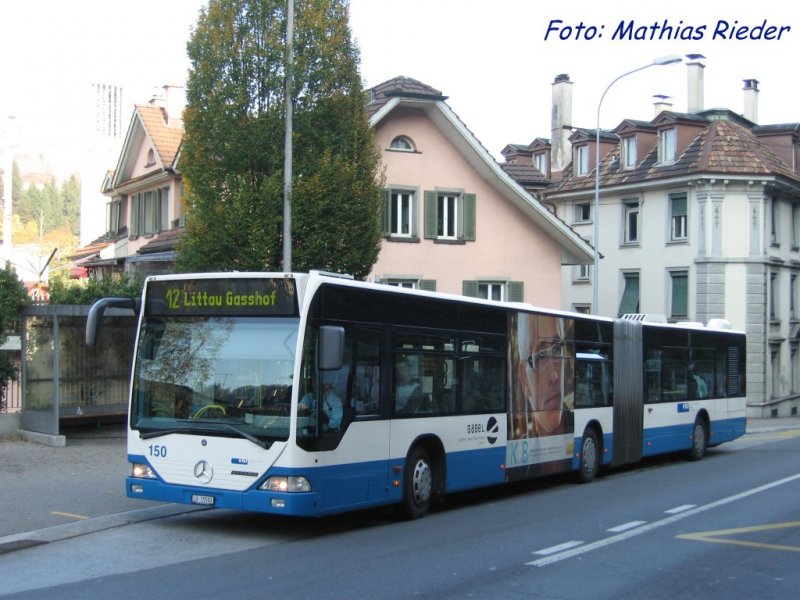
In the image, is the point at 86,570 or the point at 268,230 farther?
the point at 268,230

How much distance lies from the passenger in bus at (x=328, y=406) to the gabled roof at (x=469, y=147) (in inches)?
704

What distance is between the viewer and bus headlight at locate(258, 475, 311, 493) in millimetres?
10578

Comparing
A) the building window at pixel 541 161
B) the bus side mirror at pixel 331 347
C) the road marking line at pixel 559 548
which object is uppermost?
the building window at pixel 541 161

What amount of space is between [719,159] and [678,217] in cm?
291

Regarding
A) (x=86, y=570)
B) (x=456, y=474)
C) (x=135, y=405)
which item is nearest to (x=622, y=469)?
(x=456, y=474)

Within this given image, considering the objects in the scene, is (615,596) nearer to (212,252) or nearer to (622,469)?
(622,469)

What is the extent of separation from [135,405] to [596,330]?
9303mm

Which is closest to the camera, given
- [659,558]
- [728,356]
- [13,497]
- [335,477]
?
[659,558]

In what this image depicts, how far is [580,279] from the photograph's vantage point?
4722 cm

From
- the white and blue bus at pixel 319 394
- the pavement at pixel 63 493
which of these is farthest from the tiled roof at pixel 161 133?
the white and blue bus at pixel 319 394

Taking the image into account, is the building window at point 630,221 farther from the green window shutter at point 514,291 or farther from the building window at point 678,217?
the green window shutter at point 514,291

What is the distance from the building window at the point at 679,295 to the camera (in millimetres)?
42219

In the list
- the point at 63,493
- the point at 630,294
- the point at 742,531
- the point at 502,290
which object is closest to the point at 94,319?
the point at 63,493

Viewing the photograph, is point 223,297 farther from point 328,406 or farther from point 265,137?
point 265,137
